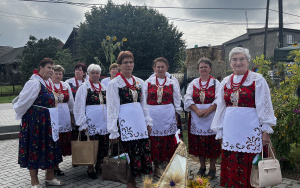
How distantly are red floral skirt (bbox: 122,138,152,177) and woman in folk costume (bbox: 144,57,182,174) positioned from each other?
33.9 inches

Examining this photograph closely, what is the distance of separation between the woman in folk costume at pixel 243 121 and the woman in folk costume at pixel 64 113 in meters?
3.17

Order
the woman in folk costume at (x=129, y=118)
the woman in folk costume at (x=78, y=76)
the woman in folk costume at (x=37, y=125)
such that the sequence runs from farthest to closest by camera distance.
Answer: the woman in folk costume at (x=78, y=76) → the woman in folk costume at (x=37, y=125) → the woman in folk costume at (x=129, y=118)

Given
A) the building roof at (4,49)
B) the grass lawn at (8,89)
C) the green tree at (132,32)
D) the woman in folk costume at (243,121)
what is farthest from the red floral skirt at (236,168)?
the building roof at (4,49)

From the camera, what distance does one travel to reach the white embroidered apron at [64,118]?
5418mm

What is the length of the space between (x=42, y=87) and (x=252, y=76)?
10.7 feet

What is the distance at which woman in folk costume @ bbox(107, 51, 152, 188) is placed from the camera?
4055mm

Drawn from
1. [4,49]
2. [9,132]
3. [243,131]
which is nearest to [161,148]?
[243,131]

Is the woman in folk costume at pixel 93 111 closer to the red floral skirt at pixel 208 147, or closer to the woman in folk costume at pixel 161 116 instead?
the woman in folk costume at pixel 161 116

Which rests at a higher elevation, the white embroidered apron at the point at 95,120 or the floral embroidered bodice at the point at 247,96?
the floral embroidered bodice at the point at 247,96

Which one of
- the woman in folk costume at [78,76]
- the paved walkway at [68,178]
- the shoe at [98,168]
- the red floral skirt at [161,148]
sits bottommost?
the paved walkway at [68,178]

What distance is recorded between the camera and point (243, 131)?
3.52 meters

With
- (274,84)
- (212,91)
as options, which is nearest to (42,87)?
(212,91)

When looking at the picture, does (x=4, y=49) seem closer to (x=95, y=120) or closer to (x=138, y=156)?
(x=95, y=120)

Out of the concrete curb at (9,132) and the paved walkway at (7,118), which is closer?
the concrete curb at (9,132)
